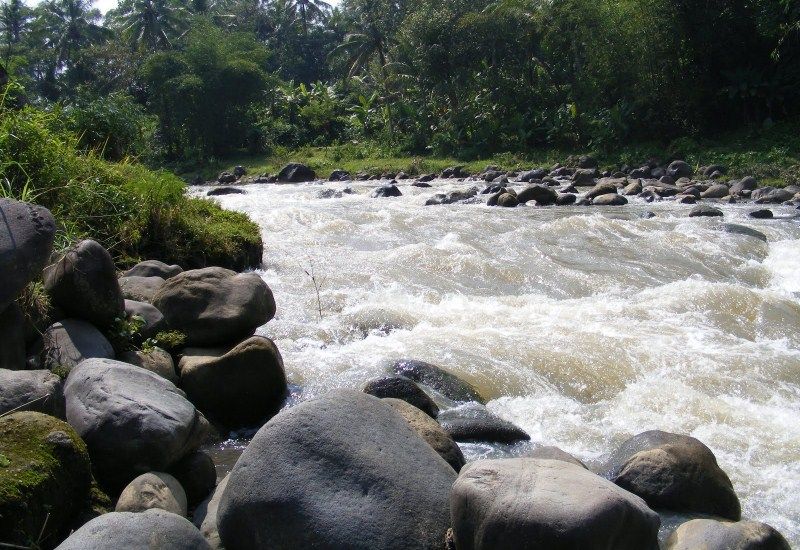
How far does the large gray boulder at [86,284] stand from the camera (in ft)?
21.0

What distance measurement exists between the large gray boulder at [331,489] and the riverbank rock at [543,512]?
281mm

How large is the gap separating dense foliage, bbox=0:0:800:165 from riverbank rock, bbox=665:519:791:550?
12.1m

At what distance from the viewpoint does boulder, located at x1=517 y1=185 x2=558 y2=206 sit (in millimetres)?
21828

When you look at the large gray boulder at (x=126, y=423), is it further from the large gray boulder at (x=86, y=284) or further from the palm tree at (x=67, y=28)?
the palm tree at (x=67, y=28)

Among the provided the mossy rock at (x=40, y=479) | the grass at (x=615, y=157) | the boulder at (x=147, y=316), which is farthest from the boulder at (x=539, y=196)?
the mossy rock at (x=40, y=479)

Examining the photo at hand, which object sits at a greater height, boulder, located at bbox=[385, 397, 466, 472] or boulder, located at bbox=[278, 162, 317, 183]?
boulder, located at bbox=[385, 397, 466, 472]

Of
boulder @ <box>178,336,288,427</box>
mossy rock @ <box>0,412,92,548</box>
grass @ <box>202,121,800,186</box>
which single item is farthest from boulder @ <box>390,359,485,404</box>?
grass @ <box>202,121,800,186</box>

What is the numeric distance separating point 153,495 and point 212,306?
130 inches

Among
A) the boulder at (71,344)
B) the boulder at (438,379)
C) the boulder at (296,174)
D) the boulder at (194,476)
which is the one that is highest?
the boulder at (71,344)

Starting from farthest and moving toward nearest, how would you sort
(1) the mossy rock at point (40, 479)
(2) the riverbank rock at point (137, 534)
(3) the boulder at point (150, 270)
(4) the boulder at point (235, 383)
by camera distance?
(3) the boulder at point (150, 270) → (4) the boulder at point (235, 383) → (1) the mossy rock at point (40, 479) → (2) the riverbank rock at point (137, 534)

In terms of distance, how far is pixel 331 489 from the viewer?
13.4 feet

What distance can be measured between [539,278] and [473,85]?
26938 mm

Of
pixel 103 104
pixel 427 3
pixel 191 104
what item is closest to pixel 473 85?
pixel 427 3

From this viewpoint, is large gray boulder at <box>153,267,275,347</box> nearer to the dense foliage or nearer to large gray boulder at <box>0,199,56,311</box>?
large gray boulder at <box>0,199,56,311</box>
